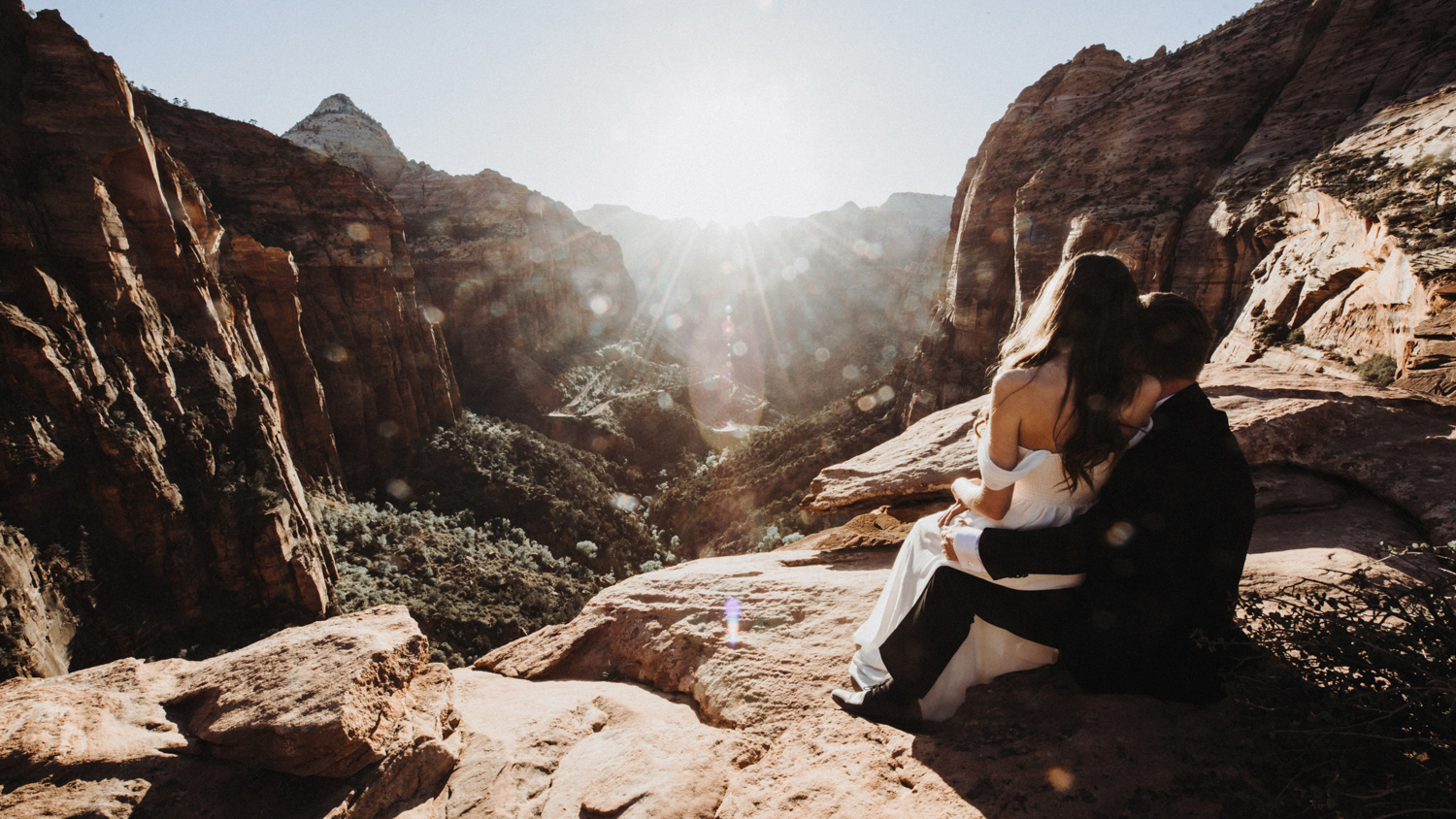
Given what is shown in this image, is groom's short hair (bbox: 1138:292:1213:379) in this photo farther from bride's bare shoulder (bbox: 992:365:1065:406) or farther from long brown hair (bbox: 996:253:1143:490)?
bride's bare shoulder (bbox: 992:365:1065:406)

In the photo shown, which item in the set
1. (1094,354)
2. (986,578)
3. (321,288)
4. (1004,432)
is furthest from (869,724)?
(321,288)

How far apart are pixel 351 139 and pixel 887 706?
57.9m

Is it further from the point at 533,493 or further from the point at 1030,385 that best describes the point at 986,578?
the point at 533,493

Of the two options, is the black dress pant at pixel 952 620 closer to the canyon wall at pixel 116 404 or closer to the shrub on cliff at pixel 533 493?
the canyon wall at pixel 116 404

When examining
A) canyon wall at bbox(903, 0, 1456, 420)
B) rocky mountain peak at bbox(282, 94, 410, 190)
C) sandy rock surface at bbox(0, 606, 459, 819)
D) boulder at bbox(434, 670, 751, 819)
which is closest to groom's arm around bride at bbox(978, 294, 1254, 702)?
boulder at bbox(434, 670, 751, 819)

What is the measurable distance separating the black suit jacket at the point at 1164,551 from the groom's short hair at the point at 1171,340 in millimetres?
164

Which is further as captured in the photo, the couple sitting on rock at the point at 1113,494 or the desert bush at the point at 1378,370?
the desert bush at the point at 1378,370

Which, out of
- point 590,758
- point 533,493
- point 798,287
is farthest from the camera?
point 798,287

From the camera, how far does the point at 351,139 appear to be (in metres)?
44.2

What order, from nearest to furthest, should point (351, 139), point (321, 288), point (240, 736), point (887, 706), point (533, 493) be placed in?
point (887, 706)
point (240, 736)
point (321, 288)
point (533, 493)
point (351, 139)

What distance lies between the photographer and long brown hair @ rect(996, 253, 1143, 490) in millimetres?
2021

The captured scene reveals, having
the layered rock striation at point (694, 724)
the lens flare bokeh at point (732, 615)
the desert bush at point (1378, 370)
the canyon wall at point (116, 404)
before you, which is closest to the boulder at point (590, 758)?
the layered rock striation at point (694, 724)

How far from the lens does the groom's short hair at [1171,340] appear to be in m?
2.11

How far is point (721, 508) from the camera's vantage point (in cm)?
2336
